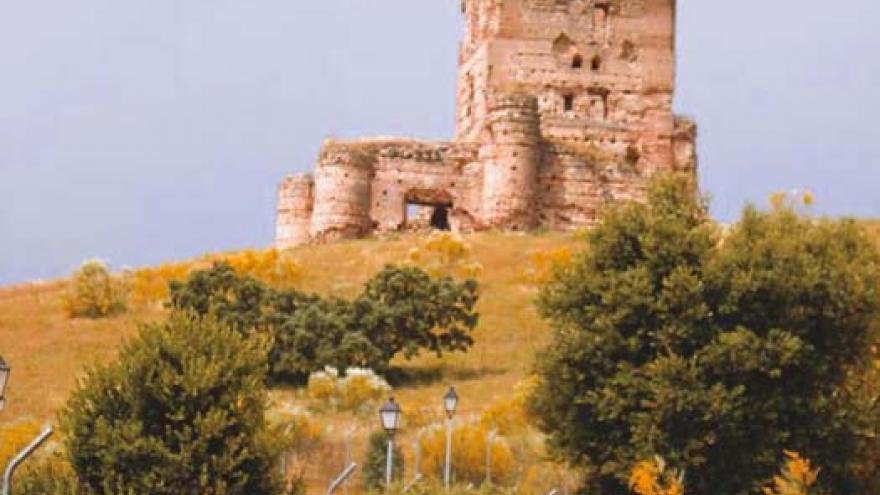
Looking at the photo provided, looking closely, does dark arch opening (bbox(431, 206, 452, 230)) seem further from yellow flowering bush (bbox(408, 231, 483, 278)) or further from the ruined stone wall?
yellow flowering bush (bbox(408, 231, 483, 278))

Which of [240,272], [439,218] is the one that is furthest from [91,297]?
[439,218]

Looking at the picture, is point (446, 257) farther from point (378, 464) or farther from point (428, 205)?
point (378, 464)

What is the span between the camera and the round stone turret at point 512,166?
57.0 metres

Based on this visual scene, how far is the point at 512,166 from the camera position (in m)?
57.1

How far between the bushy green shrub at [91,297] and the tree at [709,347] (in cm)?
1997

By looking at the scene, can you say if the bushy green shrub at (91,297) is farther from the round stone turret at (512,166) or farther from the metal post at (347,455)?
the metal post at (347,455)

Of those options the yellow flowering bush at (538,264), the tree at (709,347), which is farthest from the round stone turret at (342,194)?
the tree at (709,347)

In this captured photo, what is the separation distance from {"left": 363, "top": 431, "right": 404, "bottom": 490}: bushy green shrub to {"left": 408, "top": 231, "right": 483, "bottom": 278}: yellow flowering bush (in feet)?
67.2

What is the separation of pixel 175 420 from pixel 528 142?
34.1 meters

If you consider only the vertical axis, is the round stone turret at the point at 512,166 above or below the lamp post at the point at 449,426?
above

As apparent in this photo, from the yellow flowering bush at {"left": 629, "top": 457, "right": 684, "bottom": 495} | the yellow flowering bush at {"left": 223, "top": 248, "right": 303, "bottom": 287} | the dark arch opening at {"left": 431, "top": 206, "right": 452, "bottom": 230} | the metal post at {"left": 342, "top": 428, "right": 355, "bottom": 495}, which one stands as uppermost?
the dark arch opening at {"left": 431, "top": 206, "right": 452, "bottom": 230}

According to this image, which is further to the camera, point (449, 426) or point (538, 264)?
point (538, 264)

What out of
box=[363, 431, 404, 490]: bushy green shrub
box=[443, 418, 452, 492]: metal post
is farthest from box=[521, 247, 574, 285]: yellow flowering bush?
box=[363, 431, 404, 490]: bushy green shrub

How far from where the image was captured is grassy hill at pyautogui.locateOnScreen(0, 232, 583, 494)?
36.4 metres
